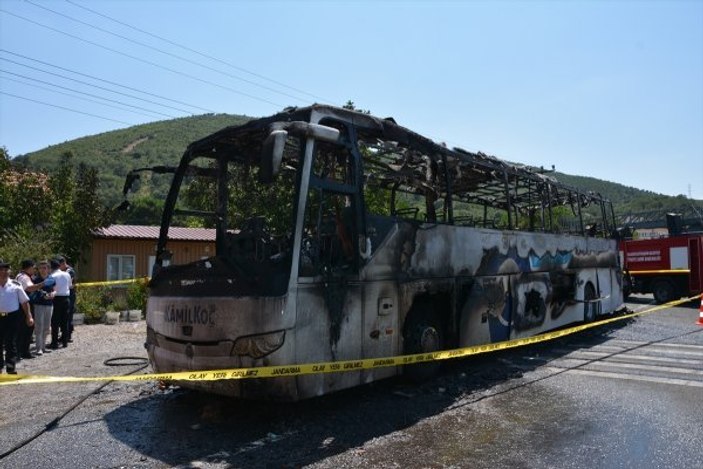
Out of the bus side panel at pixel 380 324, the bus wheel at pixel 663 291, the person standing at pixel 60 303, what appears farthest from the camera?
the bus wheel at pixel 663 291

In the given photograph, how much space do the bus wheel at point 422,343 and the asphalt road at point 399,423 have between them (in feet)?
0.67

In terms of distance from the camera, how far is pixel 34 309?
33.5 ft

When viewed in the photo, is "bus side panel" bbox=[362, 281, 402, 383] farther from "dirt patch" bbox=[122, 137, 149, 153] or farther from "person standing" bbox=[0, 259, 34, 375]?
"dirt patch" bbox=[122, 137, 149, 153]

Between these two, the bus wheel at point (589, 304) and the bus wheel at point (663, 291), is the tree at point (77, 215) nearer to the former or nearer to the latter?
the bus wheel at point (589, 304)

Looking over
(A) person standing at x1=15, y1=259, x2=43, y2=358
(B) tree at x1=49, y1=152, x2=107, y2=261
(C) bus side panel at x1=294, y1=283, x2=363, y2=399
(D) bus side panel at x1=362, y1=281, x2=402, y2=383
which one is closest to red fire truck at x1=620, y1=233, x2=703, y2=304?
(D) bus side panel at x1=362, y1=281, x2=402, y2=383

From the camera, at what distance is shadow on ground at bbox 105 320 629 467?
4.72 m

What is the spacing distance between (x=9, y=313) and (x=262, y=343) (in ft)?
16.5

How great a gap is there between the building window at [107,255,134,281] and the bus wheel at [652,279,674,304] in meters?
20.4

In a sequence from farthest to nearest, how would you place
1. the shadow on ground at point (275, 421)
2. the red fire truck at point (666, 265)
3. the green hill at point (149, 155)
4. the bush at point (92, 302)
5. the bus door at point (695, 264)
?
the green hill at point (149, 155)
the red fire truck at point (666, 265)
the bus door at point (695, 264)
the bush at point (92, 302)
the shadow on ground at point (275, 421)

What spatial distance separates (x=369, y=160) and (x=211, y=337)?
3.27 meters

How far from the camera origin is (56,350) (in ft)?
34.8

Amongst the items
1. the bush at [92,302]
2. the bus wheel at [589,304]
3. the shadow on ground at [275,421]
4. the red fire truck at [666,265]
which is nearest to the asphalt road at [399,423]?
the shadow on ground at [275,421]

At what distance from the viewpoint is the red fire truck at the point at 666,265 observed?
18953mm

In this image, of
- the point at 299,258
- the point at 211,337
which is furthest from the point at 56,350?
the point at 299,258
